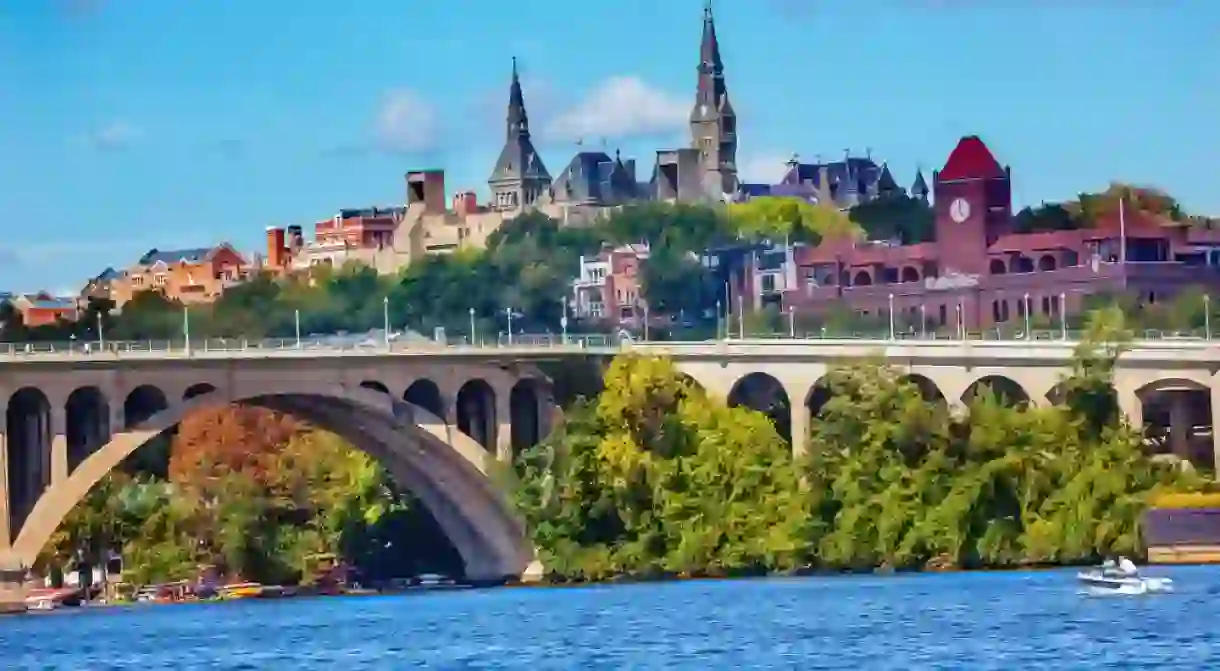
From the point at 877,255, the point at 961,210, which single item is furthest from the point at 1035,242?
the point at 877,255

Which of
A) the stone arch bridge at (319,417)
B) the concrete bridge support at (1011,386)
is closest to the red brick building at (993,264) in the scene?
the concrete bridge support at (1011,386)

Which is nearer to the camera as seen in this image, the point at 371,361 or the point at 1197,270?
the point at 371,361

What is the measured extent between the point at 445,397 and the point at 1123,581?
37.0 metres

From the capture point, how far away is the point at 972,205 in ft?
601

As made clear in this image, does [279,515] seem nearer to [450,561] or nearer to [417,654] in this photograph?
[450,561]

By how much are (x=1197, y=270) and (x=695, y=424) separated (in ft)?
175

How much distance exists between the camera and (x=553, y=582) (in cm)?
12275

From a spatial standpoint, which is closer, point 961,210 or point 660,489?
point 660,489

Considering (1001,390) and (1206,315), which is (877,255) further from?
(1001,390)

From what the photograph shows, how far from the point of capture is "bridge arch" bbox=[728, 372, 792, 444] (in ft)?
430

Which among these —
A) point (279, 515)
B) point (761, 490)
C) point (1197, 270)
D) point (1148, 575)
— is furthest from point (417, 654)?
point (1197, 270)

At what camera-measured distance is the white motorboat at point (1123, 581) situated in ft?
318

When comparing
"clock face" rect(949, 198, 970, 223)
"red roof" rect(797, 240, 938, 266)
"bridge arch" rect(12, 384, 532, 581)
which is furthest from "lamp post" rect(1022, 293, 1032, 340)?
"bridge arch" rect(12, 384, 532, 581)

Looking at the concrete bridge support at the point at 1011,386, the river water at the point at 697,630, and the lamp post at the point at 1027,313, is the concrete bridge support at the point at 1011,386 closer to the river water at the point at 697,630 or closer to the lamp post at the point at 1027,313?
the lamp post at the point at 1027,313
